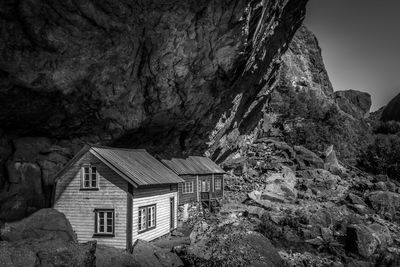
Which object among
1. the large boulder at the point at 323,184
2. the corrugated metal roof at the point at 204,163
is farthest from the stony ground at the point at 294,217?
the corrugated metal roof at the point at 204,163

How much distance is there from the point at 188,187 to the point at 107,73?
14019 mm

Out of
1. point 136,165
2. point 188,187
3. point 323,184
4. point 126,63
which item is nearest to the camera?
point 136,165

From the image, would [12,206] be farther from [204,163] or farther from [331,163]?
[331,163]

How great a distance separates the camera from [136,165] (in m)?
28.4

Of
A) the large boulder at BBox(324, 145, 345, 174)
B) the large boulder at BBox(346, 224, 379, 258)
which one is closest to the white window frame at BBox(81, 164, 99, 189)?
the large boulder at BBox(346, 224, 379, 258)

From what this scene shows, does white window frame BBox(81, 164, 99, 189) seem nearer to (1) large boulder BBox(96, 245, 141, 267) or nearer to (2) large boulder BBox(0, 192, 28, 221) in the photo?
(1) large boulder BBox(96, 245, 141, 267)

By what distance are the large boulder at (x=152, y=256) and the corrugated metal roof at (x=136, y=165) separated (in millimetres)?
3903

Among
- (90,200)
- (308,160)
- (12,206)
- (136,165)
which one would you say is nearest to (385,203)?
(308,160)

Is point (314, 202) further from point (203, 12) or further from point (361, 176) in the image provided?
point (203, 12)

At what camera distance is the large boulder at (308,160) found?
5497cm

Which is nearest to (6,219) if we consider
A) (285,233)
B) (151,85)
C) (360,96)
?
(151,85)

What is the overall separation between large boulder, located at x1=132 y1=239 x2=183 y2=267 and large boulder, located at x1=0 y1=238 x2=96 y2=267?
3.31 m

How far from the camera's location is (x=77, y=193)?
85.8 ft

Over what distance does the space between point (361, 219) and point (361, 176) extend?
2253 cm
